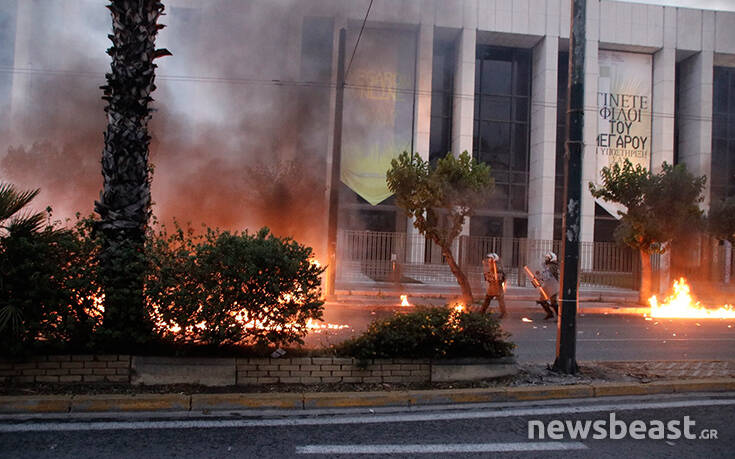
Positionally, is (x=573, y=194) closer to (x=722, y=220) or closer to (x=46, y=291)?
(x=46, y=291)

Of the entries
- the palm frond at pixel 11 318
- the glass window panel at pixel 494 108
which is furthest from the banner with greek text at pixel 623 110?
the palm frond at pixel 11 318

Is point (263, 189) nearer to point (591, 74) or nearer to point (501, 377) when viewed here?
point (501, 377)

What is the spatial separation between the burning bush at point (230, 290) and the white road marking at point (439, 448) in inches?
46.4

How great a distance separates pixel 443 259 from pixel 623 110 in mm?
10226

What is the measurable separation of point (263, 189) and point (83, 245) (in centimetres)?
977

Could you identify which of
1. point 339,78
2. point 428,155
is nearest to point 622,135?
point 428,155

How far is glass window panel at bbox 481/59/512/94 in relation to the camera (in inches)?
795

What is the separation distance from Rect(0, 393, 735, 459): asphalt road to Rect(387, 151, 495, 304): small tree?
7608 millimetres

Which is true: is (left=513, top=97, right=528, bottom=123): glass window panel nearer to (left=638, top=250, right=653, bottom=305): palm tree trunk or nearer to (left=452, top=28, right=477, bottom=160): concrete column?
(left=452, top=28, right=477, bottom=160): concrete column

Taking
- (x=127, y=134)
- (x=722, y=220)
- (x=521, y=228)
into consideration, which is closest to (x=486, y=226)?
(x=521, y=228)

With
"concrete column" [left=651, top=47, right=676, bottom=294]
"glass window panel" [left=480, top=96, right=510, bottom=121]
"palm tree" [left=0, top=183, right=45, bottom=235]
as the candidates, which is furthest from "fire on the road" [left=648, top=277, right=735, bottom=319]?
"palm tree" [left=0, top=183, right=45, bottom=235]

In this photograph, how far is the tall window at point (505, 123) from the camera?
20094mm

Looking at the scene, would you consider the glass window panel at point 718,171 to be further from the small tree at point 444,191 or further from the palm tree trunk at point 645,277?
the small tree at point 444,191

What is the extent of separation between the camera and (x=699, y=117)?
20.0 meters
